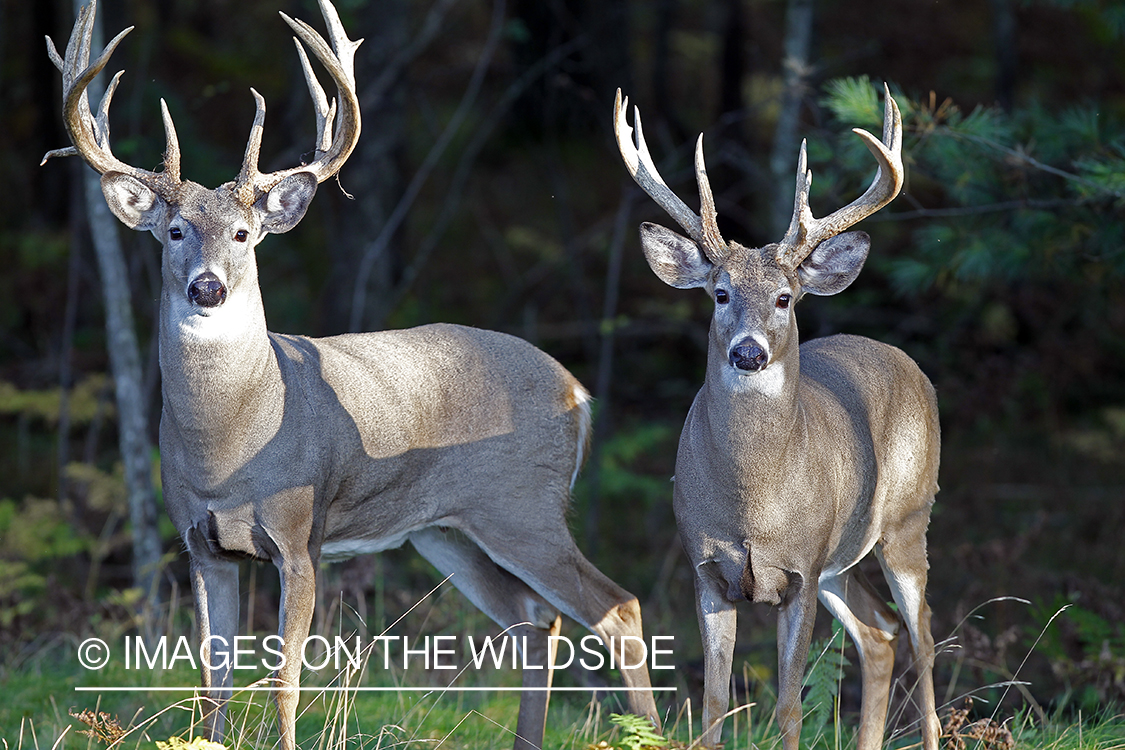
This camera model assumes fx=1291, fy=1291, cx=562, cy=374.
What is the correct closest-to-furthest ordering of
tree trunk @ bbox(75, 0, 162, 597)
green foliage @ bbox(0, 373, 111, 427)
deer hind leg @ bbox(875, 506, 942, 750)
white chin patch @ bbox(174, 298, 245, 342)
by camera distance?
white chin patch @ bbox(174, 298, 245, 342)
deer hind leg @ bbox(875, 506, 942, 750)
tree trunk @ bbox(75, 0, 162, 597)
green foliage @ bbox(0, 373, 111, 427)

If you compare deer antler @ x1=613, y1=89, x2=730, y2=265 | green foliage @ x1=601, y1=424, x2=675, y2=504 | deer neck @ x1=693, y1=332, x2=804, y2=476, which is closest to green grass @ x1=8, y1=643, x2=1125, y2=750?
deer neck @ x1=693, y1=332, x2=804, y2=476

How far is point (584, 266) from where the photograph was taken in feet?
48.8

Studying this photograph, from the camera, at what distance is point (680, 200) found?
175 inches

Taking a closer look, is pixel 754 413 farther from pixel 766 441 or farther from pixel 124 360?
pixel 124 360

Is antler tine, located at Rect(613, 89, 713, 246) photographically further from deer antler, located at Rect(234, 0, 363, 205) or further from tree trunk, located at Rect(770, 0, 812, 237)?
tree trunk, located at Rect(770, 0, 812, 237)

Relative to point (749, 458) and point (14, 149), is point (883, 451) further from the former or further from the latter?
point (14, 149)

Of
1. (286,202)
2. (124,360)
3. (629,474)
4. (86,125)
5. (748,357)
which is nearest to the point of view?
(748,357)

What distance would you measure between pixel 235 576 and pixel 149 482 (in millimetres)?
2715

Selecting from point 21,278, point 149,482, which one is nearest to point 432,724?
point 149,482

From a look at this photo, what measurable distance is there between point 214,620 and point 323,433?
0.80 metres

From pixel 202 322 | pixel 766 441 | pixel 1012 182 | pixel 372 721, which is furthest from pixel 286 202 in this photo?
pixel 1012 182

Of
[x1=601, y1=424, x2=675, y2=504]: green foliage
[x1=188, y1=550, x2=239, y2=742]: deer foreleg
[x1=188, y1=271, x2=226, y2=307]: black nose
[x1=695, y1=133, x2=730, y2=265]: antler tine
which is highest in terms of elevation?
[x1=695, y1=133, x2=730, y2=265]: antler tine

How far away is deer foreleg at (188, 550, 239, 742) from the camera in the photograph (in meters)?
4.65

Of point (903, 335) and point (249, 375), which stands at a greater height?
point (249, 375)
